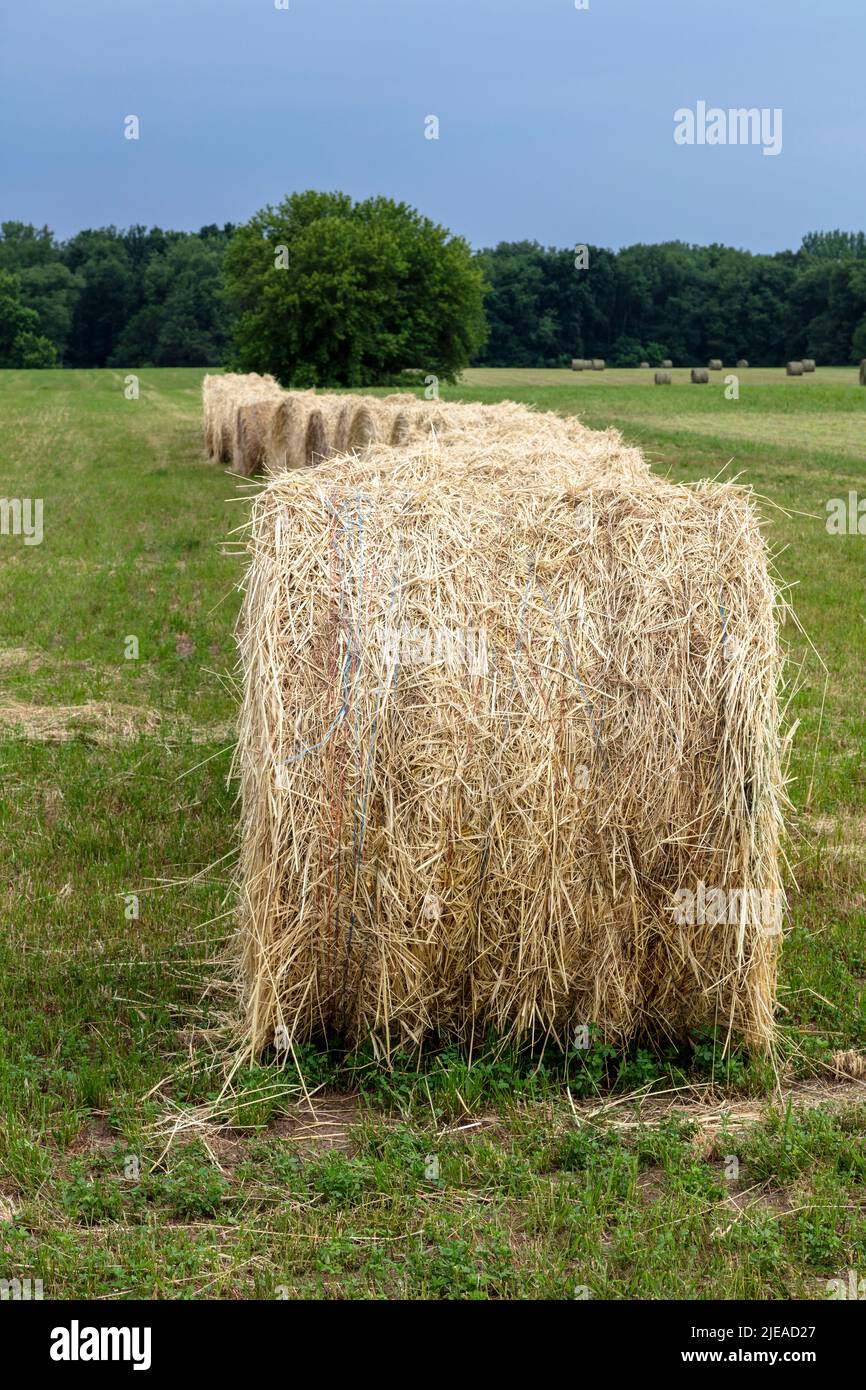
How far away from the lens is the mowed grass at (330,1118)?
3941 millimetres

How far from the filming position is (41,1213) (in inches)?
164

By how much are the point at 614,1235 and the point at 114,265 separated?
109480 millimetres

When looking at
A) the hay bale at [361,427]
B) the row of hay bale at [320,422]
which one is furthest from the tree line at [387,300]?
the hay bale at [361,427]

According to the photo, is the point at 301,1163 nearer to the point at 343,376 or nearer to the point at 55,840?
the point at 55,840

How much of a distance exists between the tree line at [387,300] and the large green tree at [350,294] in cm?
7

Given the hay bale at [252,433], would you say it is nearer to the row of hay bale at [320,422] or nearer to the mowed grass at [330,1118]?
the row of hay bale at [320,422]

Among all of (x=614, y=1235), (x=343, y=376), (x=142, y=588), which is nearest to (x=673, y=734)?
(x=614, y=1235)

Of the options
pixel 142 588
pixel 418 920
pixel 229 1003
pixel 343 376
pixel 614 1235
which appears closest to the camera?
pixel 614 1235

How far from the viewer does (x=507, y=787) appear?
196 inches

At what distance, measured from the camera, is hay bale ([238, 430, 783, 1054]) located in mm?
4973

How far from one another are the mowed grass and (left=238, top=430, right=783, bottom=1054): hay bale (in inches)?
11.0

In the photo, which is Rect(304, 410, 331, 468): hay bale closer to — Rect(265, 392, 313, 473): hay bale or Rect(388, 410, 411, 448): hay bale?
Rect(265, 392, 313, 473): hay bale

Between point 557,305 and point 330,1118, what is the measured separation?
93.3m

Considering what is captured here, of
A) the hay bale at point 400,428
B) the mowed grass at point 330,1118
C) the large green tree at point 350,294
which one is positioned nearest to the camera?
the mowed grass at point 330,1118
